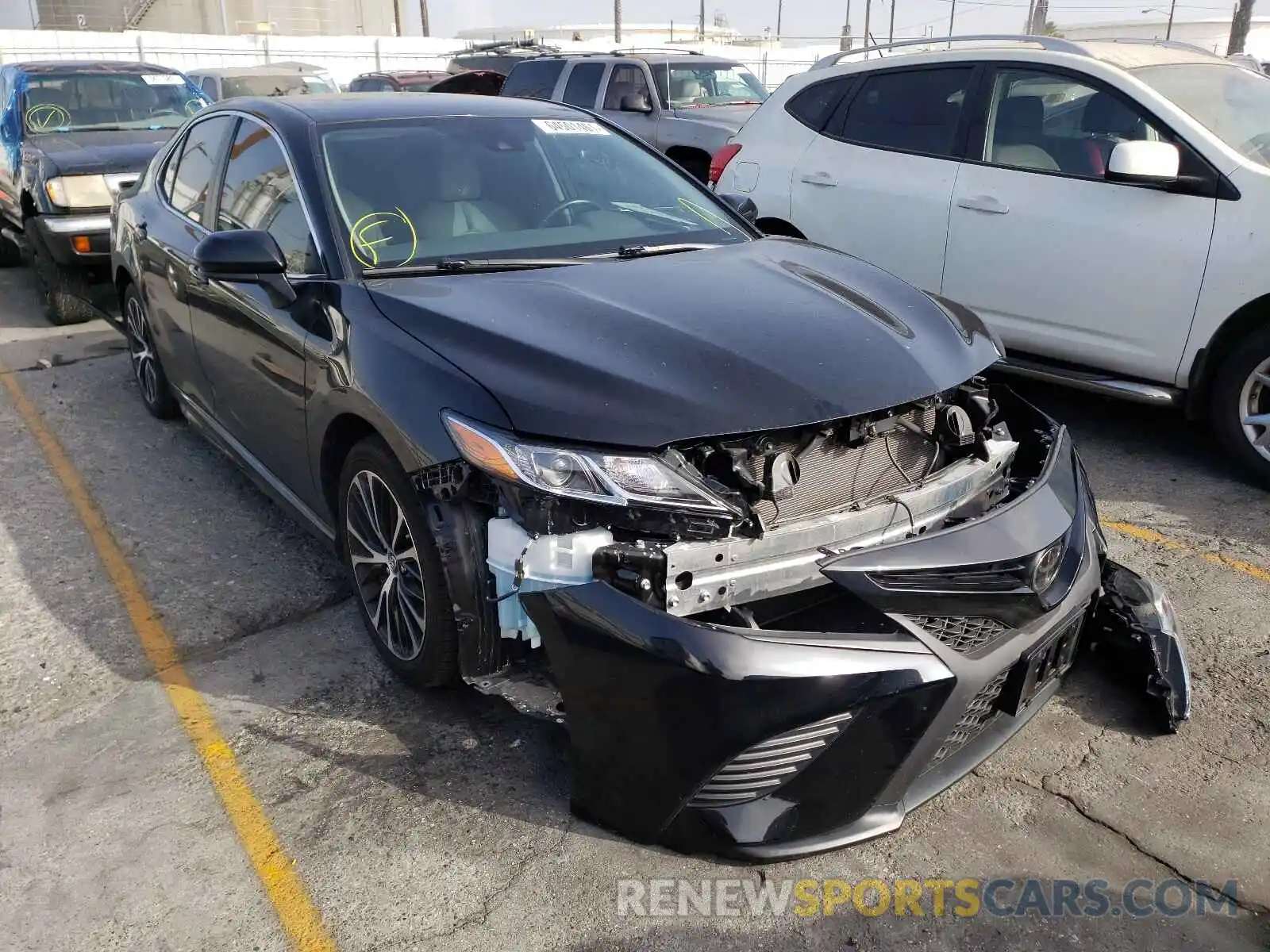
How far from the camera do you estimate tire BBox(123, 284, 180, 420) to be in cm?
557

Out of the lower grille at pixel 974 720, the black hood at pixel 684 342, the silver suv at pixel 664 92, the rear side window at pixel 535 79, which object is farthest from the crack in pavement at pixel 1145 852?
the rear side window at pixel 535 79

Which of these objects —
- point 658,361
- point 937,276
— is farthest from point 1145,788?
point 937,276

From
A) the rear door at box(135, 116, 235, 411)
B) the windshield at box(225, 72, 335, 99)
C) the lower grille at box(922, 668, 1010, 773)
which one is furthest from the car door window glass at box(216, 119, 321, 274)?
the windshield at box(225, 72, 335, 99)

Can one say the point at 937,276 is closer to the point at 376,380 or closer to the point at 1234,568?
the point at 1234,568

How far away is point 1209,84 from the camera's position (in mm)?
5207

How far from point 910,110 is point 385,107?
3111 mm

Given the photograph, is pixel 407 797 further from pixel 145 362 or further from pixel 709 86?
pixel 709 86

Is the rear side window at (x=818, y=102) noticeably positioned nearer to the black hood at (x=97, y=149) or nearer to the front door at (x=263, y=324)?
the front door at (x=263, y=324)

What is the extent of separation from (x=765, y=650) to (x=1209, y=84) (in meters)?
4.42

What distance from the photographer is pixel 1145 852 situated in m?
2.71

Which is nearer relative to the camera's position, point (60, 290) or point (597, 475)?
point (597, 475)

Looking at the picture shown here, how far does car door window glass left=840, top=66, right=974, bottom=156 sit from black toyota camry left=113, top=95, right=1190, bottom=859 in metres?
2.29

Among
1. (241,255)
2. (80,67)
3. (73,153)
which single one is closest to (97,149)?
(73,153)

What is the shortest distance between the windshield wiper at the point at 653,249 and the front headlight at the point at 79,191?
18.9ft
